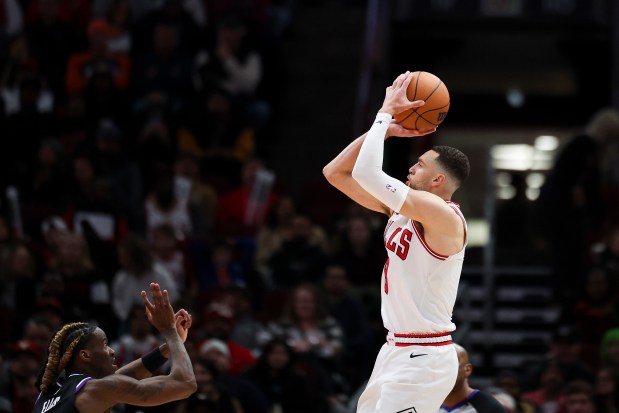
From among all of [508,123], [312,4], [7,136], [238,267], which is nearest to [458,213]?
[238,267]

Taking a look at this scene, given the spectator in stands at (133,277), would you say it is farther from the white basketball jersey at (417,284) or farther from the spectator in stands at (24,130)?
the white basketball jersey at (417,284)

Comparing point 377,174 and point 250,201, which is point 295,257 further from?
point 377,174

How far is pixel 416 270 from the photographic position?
6.58 metres

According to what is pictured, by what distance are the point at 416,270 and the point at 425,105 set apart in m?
0.85

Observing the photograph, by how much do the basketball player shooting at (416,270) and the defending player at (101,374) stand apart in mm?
1058

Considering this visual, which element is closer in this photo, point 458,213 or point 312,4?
point 458,213

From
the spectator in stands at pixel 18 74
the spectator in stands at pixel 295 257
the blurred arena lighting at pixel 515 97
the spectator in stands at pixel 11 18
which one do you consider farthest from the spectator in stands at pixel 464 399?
the blurred arena lighting at pixel 515 97

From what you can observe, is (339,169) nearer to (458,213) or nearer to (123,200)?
(458,213)

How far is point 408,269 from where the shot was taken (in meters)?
6.59

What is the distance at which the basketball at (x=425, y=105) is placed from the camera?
6.72 meters

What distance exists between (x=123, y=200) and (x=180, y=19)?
3.67 metres

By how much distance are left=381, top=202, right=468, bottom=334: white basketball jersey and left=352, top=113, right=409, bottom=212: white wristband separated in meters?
0.26

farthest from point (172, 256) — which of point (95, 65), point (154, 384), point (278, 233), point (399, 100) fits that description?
point (154, 384)

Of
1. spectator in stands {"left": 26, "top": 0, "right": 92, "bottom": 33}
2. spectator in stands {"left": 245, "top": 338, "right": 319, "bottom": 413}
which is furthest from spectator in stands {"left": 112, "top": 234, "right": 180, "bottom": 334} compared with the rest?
spectator in stands {"left": 26, "top": 0, "right": 92, "bottom": 33}
